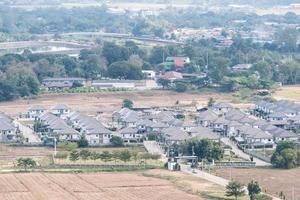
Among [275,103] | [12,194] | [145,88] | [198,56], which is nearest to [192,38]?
[198,56]

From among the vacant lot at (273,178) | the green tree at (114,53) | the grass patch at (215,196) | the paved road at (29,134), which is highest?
the green tree at (114,53)

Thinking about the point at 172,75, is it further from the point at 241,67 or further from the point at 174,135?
the point at 174,135

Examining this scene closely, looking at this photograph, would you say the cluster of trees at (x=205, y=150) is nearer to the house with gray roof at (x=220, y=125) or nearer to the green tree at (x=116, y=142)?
the green tree at (x=116, y=142)

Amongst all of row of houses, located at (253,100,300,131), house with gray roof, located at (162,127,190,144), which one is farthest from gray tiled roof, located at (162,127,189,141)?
row of houses, located at (253,100,300,131)

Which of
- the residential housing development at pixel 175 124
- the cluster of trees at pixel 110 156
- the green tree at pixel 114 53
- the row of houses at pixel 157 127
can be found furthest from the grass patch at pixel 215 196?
the green tree at pixel 114 53

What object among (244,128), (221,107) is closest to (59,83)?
(221,107)
